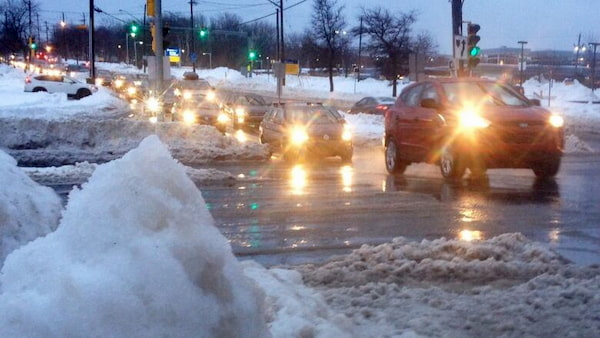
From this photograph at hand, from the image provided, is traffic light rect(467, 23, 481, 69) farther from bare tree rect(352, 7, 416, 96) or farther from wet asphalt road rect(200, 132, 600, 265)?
bare tree rect(352, 7, 416, 96)

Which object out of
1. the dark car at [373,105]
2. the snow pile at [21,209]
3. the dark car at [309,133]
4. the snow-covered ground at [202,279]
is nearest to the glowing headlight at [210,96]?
the dark car at [309,133]

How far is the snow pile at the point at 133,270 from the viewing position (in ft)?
8.31

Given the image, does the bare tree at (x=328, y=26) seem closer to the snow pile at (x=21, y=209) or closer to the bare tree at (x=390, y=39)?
the bare tree at (x=390, y=39)

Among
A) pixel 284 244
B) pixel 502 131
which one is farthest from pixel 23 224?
pixel 502 131

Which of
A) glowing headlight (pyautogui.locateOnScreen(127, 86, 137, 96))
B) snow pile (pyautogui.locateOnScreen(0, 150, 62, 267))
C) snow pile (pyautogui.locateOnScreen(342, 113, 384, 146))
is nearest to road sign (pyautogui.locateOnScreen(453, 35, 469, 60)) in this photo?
snow pile (pyautogui.locateOnScreen(342, 113, 384, 146))

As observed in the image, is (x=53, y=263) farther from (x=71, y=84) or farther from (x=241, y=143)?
(x=71, y=84)

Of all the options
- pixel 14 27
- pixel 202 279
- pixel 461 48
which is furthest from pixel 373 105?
pixel 14 27

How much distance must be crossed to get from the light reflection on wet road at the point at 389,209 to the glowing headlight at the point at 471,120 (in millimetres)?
1005

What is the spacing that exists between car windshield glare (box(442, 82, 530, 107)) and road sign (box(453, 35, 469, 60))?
9.25m

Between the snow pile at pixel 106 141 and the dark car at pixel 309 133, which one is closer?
the dark car at pixel 309 133

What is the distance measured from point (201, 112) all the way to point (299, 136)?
426 inches

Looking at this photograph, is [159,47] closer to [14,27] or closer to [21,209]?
[21,209]

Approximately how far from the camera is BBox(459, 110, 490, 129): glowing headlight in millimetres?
12875

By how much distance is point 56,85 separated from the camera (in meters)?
49.1
